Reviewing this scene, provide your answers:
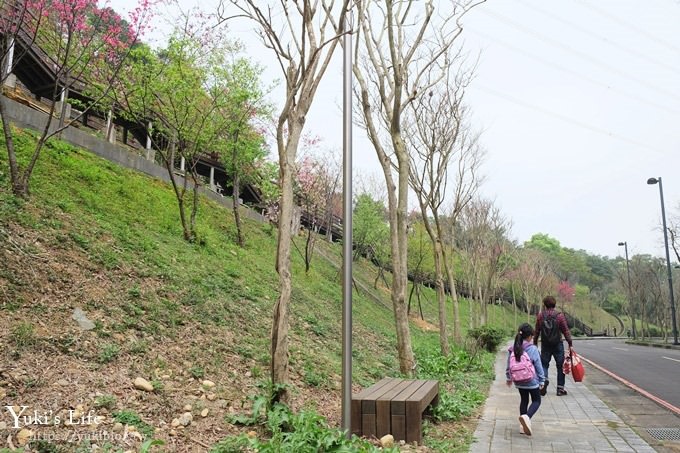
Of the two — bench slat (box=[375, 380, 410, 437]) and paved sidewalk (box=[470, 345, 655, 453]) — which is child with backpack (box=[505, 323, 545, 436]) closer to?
paved sidewalk (box=[470, 345, 655, 453])

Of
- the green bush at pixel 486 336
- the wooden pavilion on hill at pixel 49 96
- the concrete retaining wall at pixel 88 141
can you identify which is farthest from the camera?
the wooden pavilion on hill at pixel 49 96

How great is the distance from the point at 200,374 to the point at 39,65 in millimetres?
20537

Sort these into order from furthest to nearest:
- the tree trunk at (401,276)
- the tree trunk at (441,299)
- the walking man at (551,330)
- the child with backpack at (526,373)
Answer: the tree trunk at (441,299) → the tree trunk at (401,276) → the walking man at (551,330) → the child with backpack at (526,373)

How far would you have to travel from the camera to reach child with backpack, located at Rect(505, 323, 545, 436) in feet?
18.3

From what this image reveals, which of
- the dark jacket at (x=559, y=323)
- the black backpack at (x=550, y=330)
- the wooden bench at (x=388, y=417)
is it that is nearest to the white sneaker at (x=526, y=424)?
the wooden bench at (x=388, y=417)

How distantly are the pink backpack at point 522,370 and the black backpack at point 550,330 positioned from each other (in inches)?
98.1

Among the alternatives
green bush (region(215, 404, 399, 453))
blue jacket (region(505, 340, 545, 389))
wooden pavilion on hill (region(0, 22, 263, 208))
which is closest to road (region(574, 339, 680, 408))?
blue jacket (region(505, 340, 545, 389))

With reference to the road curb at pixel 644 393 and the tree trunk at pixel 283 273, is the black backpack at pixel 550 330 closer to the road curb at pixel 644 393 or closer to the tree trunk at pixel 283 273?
the road curb at pixel 644 393

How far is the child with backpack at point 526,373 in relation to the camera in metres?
5.58

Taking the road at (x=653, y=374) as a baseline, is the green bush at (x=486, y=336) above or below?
above

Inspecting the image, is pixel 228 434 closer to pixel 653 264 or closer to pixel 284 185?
pixel 284 185

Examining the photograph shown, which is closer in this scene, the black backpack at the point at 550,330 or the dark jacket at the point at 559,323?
the dark jacket at the point at 559,323

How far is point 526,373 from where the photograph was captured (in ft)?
18.4

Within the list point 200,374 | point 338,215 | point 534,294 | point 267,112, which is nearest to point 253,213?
point 267,112
